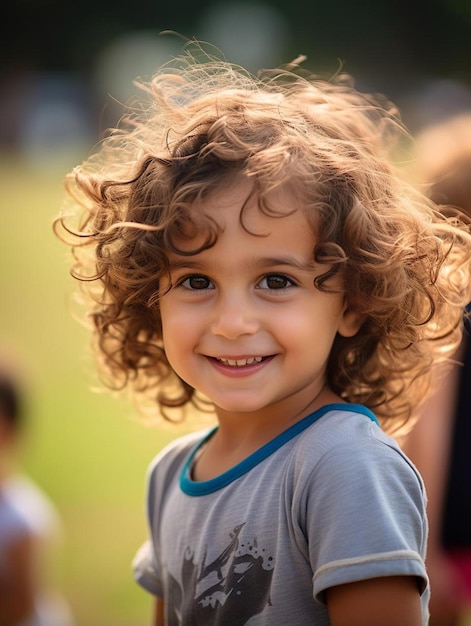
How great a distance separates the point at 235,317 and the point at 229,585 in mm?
559

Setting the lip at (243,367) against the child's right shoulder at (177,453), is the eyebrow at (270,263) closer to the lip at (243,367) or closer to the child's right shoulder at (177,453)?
the lip at (243,367)

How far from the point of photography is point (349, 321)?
7.18ft

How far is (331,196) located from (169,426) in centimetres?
101

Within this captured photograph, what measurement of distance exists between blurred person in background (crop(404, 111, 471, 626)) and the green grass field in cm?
93

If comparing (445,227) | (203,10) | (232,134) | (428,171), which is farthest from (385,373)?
(203,10)

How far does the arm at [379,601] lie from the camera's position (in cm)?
170

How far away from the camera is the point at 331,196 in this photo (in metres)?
2.07

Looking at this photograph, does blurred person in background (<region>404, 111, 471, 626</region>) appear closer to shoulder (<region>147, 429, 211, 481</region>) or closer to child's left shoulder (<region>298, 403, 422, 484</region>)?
shoulder (<region>147, 429, 211, 481</region>)

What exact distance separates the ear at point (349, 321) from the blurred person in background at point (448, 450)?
73 cm


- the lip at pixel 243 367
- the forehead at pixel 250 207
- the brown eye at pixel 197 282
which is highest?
the forehead at pixel 250 207

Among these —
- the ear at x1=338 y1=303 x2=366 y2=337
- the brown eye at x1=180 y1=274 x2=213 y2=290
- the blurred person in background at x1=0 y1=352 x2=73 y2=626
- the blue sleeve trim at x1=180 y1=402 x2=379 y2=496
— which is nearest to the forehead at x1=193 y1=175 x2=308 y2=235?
the brown eye at x1=180 y1=274 x2=213 y2=290

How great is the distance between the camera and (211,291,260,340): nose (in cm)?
195

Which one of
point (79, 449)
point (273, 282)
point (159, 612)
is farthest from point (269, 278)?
point (79, 449)

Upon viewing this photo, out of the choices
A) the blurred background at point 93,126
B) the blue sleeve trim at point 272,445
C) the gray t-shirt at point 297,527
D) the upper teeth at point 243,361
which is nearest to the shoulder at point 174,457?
the gray t-shirt at point 297,527
